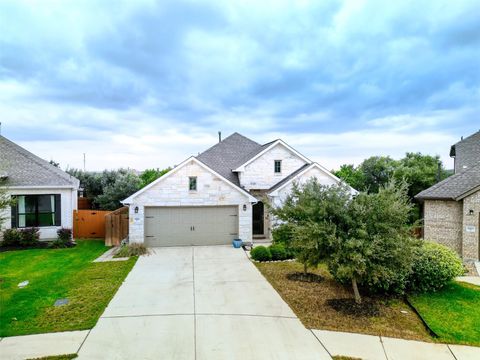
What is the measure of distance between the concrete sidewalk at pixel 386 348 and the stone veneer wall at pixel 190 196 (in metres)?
10.9

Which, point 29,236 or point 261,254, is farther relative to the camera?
point 29,236

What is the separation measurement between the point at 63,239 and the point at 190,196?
7.08 metres

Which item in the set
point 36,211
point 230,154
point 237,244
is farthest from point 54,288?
point 230,154

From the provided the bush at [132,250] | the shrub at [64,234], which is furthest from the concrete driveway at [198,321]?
the shrub at [64,234]

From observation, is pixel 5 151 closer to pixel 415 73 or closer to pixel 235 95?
pixel 235 95

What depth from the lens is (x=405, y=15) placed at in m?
12.3

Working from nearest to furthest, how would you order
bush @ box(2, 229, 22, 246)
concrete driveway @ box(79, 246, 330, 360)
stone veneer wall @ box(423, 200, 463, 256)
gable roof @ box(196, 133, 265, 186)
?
concrete driveway @ box(79, 246, 330, 360) < stone veneer wall @ box(423, 200, 463, 256) < bush @ box(2, 229, 22, 246) < gable roof @ box(196, 133, 265, 186)

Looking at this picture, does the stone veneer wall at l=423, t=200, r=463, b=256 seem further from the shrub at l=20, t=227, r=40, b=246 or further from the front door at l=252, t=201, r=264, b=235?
the shrub at l=20, t=227, r=40, b=246

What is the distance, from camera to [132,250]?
15.5 metres

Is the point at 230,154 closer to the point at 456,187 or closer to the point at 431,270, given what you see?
the point at 456,187

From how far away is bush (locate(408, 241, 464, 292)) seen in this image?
10.3 m

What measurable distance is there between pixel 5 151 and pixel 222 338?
18.5 m

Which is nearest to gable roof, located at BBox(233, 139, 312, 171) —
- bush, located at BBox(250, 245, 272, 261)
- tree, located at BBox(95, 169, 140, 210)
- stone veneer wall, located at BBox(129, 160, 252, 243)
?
stone veneer wall, located at BBox(129, 160, 252, 243)

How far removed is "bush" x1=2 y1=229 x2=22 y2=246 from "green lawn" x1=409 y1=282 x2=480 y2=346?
58.7ft
